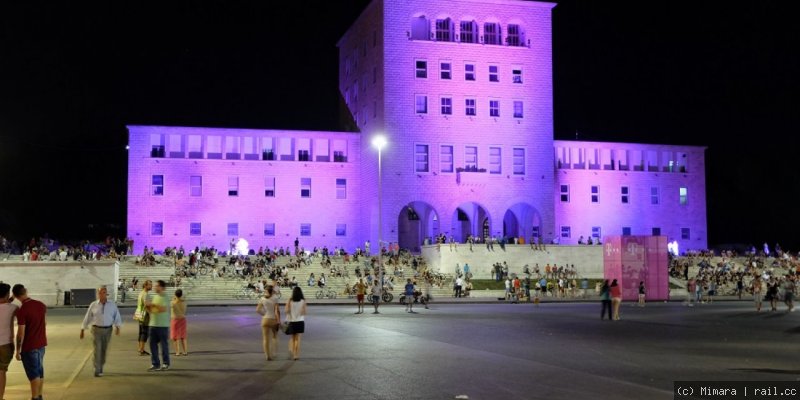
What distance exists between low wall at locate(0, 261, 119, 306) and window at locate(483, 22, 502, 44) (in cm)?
3418

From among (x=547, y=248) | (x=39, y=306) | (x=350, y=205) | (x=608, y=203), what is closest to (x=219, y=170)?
(x=350, y=205)

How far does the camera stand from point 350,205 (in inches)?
2653

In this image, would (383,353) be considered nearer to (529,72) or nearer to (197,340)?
(197,340)

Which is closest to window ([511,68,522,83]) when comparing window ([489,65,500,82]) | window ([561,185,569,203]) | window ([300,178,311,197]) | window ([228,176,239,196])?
window ([489,65,500,82])

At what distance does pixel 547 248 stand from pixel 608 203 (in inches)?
483

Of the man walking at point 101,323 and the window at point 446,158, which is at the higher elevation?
the window at point 446,158

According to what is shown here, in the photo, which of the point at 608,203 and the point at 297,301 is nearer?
the point at 297,301

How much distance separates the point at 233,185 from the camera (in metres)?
65.1

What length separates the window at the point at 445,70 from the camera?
217ft

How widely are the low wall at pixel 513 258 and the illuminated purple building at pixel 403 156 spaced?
5442 millimetres

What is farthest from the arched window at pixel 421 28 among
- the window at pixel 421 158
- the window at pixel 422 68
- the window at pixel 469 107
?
the window at pixel 421 158

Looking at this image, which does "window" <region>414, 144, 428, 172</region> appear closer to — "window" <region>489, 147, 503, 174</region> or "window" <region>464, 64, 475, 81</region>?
"window" <region>489, 147, 503, 174</region>

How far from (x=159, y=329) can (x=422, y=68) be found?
5096 centimetres

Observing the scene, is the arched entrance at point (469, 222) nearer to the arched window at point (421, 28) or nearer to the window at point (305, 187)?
the window at point (305, 187)
